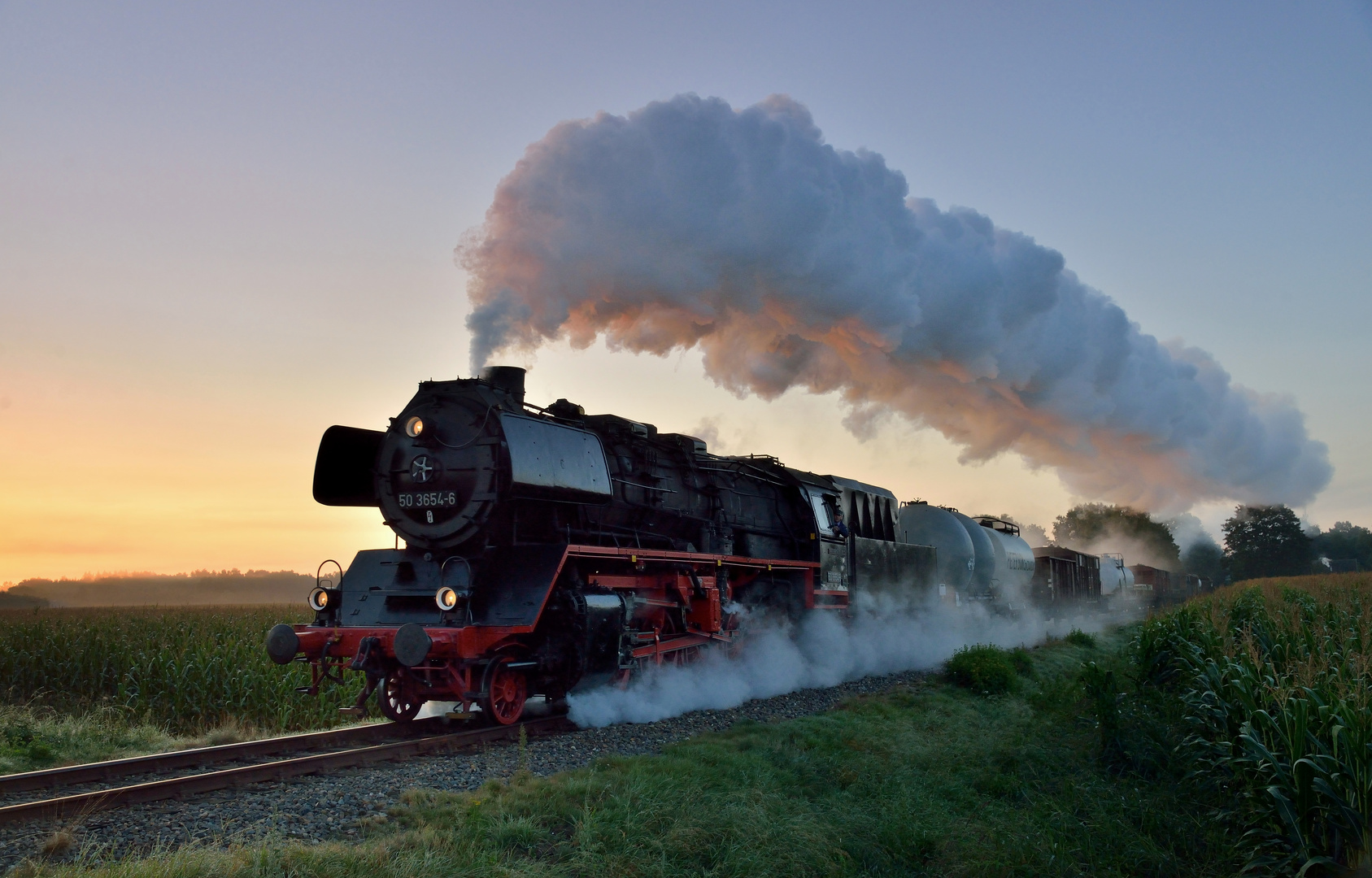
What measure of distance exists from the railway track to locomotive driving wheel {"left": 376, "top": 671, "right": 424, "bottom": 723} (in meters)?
0.16

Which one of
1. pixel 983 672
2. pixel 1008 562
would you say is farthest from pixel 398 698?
pixel 1008 562

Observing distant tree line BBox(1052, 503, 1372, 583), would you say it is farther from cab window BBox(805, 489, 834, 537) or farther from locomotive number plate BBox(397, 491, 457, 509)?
locomotive number plate BBox(397, 491, 457, 509)

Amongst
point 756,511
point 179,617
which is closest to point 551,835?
point 756,511

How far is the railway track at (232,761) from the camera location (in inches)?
230

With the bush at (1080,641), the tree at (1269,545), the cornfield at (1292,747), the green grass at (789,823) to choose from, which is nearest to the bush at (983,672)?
the green grass at (789,823)

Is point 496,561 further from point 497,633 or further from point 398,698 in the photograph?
point 398,698

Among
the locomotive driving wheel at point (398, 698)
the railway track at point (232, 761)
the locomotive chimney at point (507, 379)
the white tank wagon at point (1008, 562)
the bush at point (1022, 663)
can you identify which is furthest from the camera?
the white tank wagon at point (1008, 562)

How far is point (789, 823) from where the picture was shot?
19.7 feet

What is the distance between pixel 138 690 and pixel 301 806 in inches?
331

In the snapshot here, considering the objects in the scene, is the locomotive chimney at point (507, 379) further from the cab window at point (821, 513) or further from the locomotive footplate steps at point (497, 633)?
the cab window at point (821, 513)

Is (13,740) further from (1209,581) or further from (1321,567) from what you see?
(1209,581)

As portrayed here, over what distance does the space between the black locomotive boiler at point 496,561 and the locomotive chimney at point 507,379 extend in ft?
0.05

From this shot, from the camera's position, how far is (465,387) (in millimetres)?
10250

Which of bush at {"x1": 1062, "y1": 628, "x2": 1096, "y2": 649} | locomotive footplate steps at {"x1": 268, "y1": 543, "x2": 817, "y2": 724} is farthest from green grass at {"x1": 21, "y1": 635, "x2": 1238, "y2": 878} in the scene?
bush at {"x1": 1062, "y1": 628, "x2": 1096, "y2": 649}
